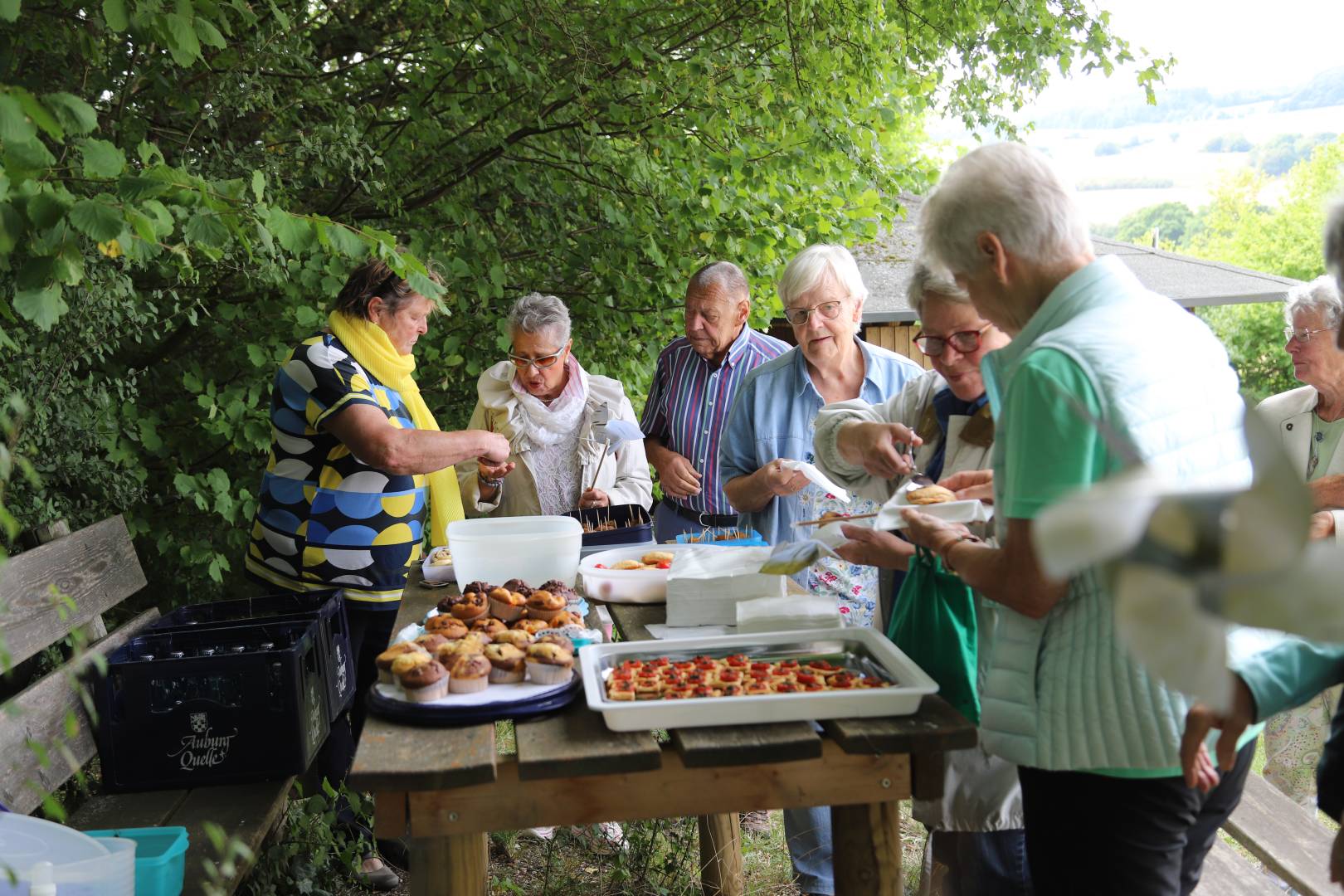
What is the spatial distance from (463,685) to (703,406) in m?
2.15

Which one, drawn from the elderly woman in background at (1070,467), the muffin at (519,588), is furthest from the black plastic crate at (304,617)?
the elderly woman in background at (1070,467)

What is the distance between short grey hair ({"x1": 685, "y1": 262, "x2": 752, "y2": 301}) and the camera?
391 cm

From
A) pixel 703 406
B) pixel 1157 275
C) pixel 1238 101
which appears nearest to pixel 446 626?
pixel 703 406

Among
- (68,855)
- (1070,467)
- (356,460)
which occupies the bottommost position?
(68,855)

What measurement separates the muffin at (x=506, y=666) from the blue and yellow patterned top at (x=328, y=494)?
1571mm

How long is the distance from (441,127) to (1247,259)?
77.2 feet

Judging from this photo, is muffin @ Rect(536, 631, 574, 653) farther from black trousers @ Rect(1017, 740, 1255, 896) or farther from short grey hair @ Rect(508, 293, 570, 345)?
short grey hair @ Rect(508, 293, 570, 345)

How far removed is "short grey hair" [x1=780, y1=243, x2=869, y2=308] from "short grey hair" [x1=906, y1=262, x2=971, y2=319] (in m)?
0.99

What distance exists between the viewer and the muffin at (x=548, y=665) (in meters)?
1.88

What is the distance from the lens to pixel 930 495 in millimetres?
2043

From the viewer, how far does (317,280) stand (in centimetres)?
447

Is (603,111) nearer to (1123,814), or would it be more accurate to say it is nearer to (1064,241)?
(1064,241)

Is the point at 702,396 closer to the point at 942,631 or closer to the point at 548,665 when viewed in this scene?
the point at 942,631

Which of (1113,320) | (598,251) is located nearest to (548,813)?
(1113,320)
